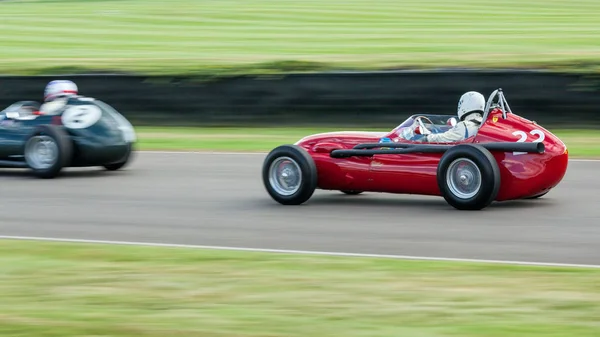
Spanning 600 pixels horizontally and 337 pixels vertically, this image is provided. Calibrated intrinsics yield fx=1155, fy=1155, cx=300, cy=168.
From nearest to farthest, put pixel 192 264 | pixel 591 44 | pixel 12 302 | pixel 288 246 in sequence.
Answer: pixel 12 302 < pixel 192 264 < pixel 288 246 < pixel 591 44

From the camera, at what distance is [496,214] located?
9.64 metres

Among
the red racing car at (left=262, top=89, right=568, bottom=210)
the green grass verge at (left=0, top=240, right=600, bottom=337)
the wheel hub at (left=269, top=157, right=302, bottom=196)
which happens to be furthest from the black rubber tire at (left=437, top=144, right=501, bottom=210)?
the green grass verge at (left=0, top=240, right=600, bottom=337)

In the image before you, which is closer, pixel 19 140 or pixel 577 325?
pixel 577 325

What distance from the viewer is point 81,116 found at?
44.4 ft

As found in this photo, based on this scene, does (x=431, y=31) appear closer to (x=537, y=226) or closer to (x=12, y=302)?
(x=537, y=226)

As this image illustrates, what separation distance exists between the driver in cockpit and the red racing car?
0.08 meters

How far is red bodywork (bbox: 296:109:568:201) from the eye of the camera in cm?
974

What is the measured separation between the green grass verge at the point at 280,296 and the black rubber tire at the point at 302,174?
2518mm

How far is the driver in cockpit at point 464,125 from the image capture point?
33.5ft

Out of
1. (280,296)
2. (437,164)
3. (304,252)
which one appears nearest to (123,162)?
(437,164)

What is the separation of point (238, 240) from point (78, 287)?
2087 millimetres

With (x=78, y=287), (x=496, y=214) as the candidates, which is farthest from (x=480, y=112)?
(x=78, y=287)

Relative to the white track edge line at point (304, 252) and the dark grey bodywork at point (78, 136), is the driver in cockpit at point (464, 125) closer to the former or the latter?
the white track edge line at point (304, 252)

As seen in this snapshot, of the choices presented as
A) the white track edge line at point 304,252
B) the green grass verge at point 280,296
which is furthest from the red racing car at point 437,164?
the green grass verge at point 280,296
